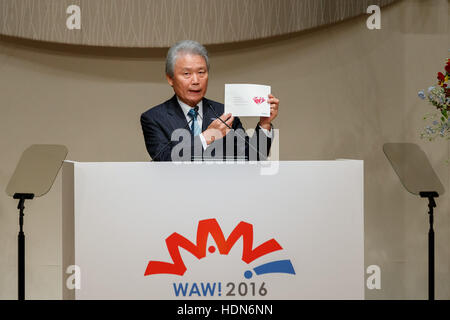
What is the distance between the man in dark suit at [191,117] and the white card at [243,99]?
0.06 m

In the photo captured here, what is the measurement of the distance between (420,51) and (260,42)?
1142mm

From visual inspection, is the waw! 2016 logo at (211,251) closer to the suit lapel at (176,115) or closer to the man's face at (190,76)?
the suit lapel at (176,115)

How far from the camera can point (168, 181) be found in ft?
6.99

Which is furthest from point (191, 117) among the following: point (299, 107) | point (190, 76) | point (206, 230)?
point (299, 107)

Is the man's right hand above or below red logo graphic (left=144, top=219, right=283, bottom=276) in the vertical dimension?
above

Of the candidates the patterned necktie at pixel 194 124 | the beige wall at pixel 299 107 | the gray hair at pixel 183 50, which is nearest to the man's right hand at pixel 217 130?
the patterned necktie at pixel 194 124

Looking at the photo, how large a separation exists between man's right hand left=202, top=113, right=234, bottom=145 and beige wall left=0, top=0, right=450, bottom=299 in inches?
75.4

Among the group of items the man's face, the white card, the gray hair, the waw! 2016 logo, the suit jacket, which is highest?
the gray hair

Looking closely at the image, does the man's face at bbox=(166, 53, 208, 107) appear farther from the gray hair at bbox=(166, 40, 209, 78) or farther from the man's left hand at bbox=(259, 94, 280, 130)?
the man's left hand at bbox=(259, 94, 280, 130)

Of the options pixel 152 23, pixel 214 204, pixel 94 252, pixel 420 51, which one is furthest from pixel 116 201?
pixel 420 51

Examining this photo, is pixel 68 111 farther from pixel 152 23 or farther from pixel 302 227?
pixel 302 227

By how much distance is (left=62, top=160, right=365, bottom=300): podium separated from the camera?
6.97 ft

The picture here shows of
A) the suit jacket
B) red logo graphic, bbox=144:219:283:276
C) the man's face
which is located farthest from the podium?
the man's face

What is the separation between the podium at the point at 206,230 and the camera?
2.12 meters
